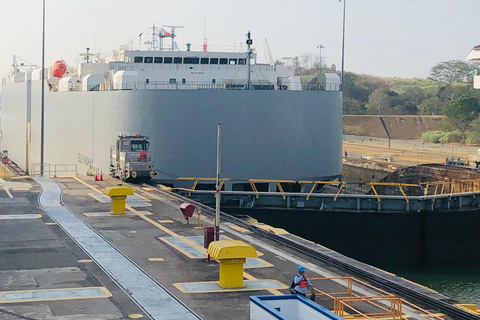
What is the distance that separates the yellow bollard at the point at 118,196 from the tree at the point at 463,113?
7993cm

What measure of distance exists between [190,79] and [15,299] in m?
32.4

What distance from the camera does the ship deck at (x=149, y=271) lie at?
49.4 feet

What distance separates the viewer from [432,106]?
125188mm

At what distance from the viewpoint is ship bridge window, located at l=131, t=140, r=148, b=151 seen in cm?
3562

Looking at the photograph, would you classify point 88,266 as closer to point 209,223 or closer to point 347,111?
point 209,223

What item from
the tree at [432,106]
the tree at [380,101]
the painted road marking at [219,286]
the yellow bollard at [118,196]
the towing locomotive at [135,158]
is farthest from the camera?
the tree at [380,101]

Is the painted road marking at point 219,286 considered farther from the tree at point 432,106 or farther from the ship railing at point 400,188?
the tree at point 432,106

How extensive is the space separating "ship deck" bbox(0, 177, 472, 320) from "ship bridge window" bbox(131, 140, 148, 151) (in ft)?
25.0

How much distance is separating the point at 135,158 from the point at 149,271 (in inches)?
714

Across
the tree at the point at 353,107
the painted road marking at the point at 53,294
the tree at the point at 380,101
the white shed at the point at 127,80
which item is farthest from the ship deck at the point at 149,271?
the tree at the point at 353,107

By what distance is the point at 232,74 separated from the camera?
47094 mm

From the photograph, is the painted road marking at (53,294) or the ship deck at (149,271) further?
the painted road marking at (53,294)

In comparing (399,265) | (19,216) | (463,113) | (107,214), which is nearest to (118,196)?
(107,214)

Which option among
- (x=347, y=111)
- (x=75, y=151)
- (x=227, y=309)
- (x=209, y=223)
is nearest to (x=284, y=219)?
(x=209, y=223)
